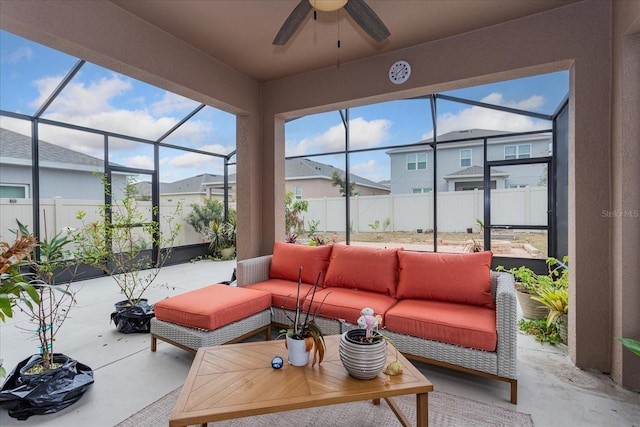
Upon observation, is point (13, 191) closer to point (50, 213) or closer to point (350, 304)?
point (50, 213)

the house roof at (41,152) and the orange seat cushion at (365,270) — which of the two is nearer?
the orange seat cushion at (365,270)

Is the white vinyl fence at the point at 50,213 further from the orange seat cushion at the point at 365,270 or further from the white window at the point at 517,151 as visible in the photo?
the white window at the point at 517,151

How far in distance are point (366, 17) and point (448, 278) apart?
6.72 feet

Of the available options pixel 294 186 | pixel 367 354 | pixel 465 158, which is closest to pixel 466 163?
pixel 465 158

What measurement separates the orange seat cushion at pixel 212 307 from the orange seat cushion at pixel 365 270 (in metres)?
0.71

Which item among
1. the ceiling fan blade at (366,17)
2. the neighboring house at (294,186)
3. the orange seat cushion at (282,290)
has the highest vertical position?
the ceiling fan blade at (366,17)

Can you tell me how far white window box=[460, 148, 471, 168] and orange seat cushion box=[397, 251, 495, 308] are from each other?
9.99 feet

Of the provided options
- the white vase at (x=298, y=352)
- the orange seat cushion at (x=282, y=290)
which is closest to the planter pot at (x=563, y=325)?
the orange seat cushion at (x=282, y=290)

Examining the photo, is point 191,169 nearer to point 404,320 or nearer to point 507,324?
point 404,320

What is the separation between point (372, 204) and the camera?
619 centimetres

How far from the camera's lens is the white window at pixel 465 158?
5.27 m

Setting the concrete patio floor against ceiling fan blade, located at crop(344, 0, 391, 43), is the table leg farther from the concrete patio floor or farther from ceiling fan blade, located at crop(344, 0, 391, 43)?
ceiling fan blade, located at crop(344, 0, 391, 43)

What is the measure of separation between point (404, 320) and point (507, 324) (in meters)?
0.66

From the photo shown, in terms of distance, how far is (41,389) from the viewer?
6.37ft
